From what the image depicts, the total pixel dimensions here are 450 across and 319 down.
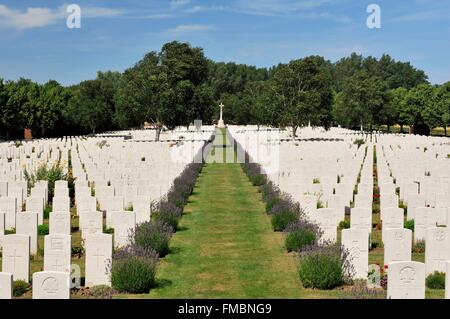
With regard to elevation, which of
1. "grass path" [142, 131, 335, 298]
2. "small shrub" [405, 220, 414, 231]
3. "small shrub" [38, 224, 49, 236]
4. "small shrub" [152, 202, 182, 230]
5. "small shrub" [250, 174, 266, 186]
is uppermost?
"small shrub" [250, 174, 266, 186]

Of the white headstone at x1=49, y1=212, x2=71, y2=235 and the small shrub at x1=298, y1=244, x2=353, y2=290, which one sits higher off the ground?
the white headstone at x1=49, y1=212, x2=71, y2=235

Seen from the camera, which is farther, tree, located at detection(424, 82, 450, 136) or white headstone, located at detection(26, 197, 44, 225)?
tree, located at detection(424, 82, 450, 136)

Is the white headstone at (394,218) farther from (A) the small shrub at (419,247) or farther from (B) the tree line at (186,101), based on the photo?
(B) the tree line at (186,101)

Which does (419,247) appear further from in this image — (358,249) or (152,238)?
(152,238)

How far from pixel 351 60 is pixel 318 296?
15051 centimetres

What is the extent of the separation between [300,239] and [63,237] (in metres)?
4.77

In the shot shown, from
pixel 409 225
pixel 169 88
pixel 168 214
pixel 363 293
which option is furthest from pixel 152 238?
pixel 169 88

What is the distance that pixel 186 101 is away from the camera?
5322 cm

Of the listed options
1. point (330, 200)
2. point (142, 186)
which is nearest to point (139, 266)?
point (330, 200)

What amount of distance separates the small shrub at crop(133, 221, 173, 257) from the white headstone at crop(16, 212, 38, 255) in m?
1.98

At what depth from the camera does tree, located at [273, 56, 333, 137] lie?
172 ft

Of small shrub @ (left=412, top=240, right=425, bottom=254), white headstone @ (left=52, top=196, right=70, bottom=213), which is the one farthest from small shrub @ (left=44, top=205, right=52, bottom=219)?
small shrub @ (left=412, top=240, right=425, bottom=254)

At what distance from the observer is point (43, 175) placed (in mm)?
19750

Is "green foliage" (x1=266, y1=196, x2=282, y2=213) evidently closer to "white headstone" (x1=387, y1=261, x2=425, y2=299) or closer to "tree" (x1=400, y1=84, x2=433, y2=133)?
"white headstone" (x1=387, y1=261, x2=425, y2=299)
